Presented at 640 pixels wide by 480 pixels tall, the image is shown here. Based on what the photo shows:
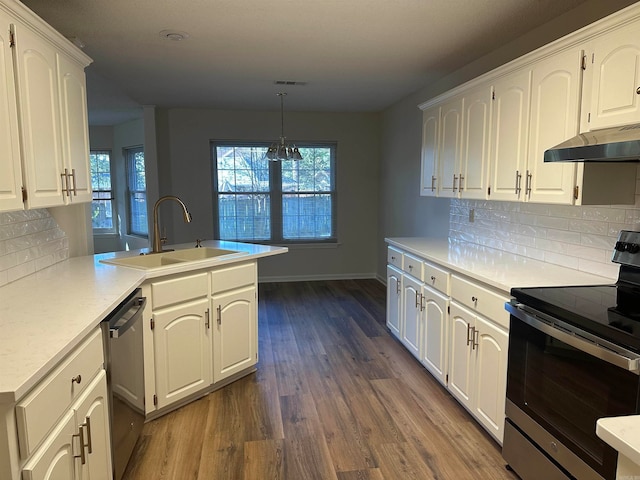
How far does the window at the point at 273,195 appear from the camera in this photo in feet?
20.2

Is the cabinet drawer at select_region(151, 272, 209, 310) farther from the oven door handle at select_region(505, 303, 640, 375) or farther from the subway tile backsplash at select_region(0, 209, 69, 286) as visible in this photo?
the oven door handle at select_region(505, 303, 640, 375)

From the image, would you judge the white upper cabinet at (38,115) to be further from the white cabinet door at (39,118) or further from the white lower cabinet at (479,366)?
the white lower cabinet at (479,366)

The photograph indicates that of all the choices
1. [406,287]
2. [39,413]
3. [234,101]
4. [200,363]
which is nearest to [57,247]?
[200,363]

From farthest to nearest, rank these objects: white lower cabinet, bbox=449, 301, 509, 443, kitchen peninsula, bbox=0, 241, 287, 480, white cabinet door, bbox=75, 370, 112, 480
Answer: white lower cabinet, bbox=449, 301, 509, 443 < white cabinet door, bbox=75, 370, 112, 480 < kitchen peninsula, bbox=0, 241, 287, 480

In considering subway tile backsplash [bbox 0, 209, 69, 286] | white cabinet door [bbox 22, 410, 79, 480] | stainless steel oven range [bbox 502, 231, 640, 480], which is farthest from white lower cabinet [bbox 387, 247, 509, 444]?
subway tile backsplash [bbox 0, 209, 69, 286]

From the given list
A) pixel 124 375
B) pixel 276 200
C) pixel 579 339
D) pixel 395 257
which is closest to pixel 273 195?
pixel 276 200

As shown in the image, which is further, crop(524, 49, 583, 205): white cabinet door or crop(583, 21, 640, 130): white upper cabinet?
crop(524, 49, 583, 205): white cabinet door

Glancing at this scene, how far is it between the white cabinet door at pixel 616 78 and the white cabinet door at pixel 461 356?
1.19 metres

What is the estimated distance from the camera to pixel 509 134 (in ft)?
8.61

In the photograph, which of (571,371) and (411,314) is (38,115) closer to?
(571,371)

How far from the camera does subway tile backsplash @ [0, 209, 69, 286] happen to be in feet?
7.14

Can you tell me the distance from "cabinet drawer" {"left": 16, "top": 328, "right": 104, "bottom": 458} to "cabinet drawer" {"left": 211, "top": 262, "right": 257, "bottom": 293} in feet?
3.60

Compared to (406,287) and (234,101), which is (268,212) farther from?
(406,287)

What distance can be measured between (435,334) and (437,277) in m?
0.40
